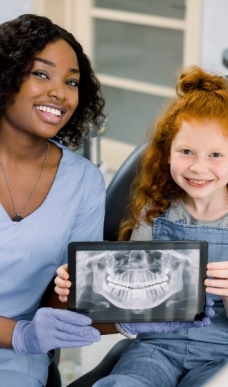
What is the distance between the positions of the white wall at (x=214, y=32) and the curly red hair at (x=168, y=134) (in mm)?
1613

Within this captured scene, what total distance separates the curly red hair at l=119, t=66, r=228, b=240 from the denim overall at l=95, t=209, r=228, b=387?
0.18 ft

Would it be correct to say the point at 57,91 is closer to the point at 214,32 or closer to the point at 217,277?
the point at 217,277

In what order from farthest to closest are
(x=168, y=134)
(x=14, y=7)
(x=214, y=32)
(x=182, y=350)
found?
(x=14, y=7)
(x=214, y=32)
(x=168, y=134)
(x=182, y=350)

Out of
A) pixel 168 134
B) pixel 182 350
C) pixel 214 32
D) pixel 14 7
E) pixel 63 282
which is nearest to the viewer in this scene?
pixel 63 282

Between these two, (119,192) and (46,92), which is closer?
(46,92)

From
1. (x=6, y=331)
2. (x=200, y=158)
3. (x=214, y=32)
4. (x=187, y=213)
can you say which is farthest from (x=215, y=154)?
(x=214, y=32)

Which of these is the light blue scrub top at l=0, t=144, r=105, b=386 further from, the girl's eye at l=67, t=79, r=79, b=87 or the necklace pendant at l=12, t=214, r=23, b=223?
the girl's eye at l=67, t=79, r=79, b=87

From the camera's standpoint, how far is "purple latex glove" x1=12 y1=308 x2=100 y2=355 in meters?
1.23

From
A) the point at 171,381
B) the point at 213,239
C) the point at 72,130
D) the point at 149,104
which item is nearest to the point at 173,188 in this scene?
the point at 213,239

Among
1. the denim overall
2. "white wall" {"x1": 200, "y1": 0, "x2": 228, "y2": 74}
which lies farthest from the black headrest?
"white wall" {"x1": 200, "y1": 0, "x2": 228, "y2": 74}

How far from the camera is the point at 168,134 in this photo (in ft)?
4.69

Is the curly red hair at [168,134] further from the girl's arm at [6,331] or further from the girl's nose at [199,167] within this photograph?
the girl's arm at [6,331]

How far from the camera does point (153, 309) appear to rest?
1231 millimetres

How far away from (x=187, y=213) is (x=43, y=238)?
0.91ft
